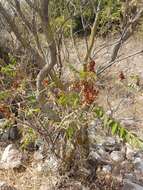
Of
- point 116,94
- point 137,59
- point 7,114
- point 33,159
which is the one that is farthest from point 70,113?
point 137,59

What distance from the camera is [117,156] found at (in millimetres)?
3973

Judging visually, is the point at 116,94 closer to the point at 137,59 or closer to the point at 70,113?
the point at 137,59

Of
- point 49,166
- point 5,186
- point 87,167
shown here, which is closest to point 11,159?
point 5,186

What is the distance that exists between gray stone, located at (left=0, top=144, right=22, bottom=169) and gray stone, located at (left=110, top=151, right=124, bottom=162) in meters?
0.86

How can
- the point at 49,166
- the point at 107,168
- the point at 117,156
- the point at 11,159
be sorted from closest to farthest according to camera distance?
the point at 49,166, the point at 107,168, the point at 11,159, the point at 117,156

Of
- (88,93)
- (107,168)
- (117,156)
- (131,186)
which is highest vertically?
(88,93)

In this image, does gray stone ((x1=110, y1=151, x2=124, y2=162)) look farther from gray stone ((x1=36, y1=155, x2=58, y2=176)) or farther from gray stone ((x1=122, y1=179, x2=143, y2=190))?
gray stone ((x1=36, y1=155, x2=58, y2=176))

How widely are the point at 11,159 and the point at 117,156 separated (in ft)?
3.22

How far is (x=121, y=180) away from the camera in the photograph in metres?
3.50

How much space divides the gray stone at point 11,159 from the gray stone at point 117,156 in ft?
2.82

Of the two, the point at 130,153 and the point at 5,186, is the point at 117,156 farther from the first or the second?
the point at 5,186

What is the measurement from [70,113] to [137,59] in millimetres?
4488

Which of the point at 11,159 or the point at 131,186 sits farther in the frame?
the point at 11,159

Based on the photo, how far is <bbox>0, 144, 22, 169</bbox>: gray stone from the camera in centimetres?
367
